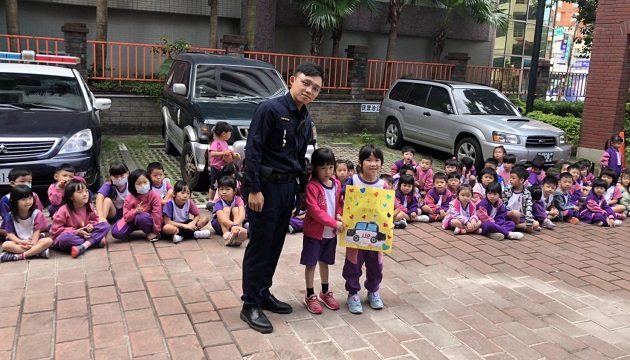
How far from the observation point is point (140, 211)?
5.39m

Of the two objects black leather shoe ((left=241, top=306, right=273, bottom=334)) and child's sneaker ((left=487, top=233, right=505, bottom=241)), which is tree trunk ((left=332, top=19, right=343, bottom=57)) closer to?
child's sneaker ((left=487, top=233, right=505, bottom=241))

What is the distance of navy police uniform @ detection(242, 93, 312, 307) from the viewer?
352 cm

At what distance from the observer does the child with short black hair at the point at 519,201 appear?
21.7ft

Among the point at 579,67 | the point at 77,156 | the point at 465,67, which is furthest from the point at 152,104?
the point at 579,67

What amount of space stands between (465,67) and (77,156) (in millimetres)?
12681

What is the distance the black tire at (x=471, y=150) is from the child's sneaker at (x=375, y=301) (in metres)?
6.31

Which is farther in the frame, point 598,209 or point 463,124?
point 463,124

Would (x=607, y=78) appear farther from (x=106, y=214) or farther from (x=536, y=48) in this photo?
(x=106, y=214)

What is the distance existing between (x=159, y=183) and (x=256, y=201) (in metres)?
2.60

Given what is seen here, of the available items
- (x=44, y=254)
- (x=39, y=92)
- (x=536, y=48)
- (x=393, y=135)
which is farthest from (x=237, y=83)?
(x=536, y=48)

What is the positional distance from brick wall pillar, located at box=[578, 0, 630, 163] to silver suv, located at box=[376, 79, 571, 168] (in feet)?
6.54

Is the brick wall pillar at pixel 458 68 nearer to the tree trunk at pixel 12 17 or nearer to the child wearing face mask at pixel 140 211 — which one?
the tree trunk at pixel 12 17

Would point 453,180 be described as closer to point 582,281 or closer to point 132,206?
point 582,281

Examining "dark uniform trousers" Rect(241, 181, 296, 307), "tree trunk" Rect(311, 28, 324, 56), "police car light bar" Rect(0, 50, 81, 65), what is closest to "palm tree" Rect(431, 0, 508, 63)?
"tree trunk" Rect(311, 28, 324, 56)
